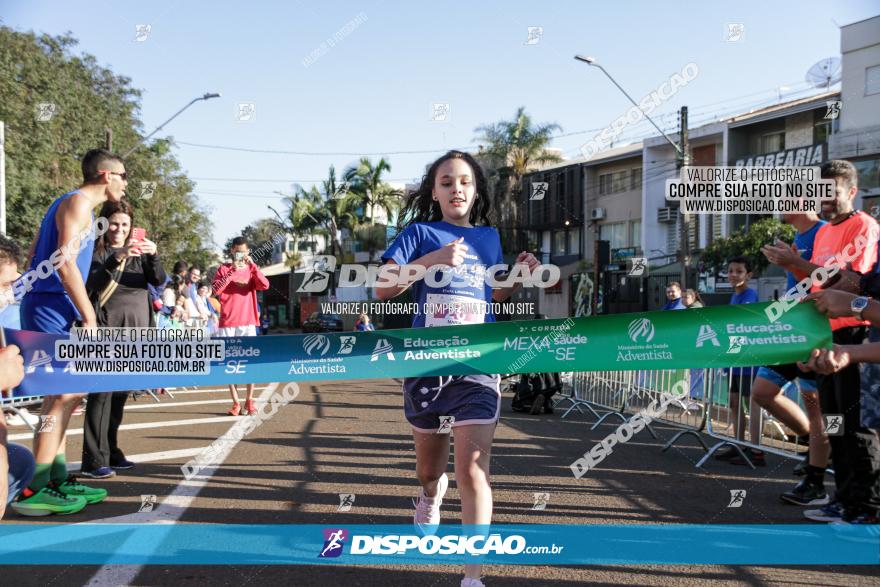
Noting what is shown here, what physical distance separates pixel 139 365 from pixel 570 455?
15.7ft

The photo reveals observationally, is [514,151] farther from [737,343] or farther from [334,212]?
[737,343]

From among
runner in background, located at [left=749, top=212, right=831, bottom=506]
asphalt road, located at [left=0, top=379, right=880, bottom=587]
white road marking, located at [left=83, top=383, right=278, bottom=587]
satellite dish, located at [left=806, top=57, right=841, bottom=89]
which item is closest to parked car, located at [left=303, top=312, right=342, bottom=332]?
satellite dish, located at [left=806, top=57, right=841, bottom=89]

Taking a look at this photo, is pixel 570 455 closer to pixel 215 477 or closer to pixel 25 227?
pixel 215 477

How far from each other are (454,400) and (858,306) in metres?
2.19

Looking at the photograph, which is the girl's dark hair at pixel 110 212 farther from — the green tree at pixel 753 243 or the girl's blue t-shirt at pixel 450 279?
the green tree at pixel 753 243

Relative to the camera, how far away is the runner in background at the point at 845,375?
Result: 427 centimetres

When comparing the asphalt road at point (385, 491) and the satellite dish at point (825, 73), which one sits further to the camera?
the satellite dish at point (825, 73)

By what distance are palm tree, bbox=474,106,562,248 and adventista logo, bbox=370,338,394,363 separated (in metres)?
30.6

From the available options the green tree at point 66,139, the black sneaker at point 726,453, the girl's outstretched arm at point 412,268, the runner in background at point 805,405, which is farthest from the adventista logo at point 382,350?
the green tree at point 66,139

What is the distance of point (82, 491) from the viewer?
475 cm

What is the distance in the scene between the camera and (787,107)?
2962cm

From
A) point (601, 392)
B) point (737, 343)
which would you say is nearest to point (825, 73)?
point (601, 392)

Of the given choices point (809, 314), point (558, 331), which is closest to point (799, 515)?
point (809, 314)

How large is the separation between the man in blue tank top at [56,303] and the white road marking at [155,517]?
43 cm
